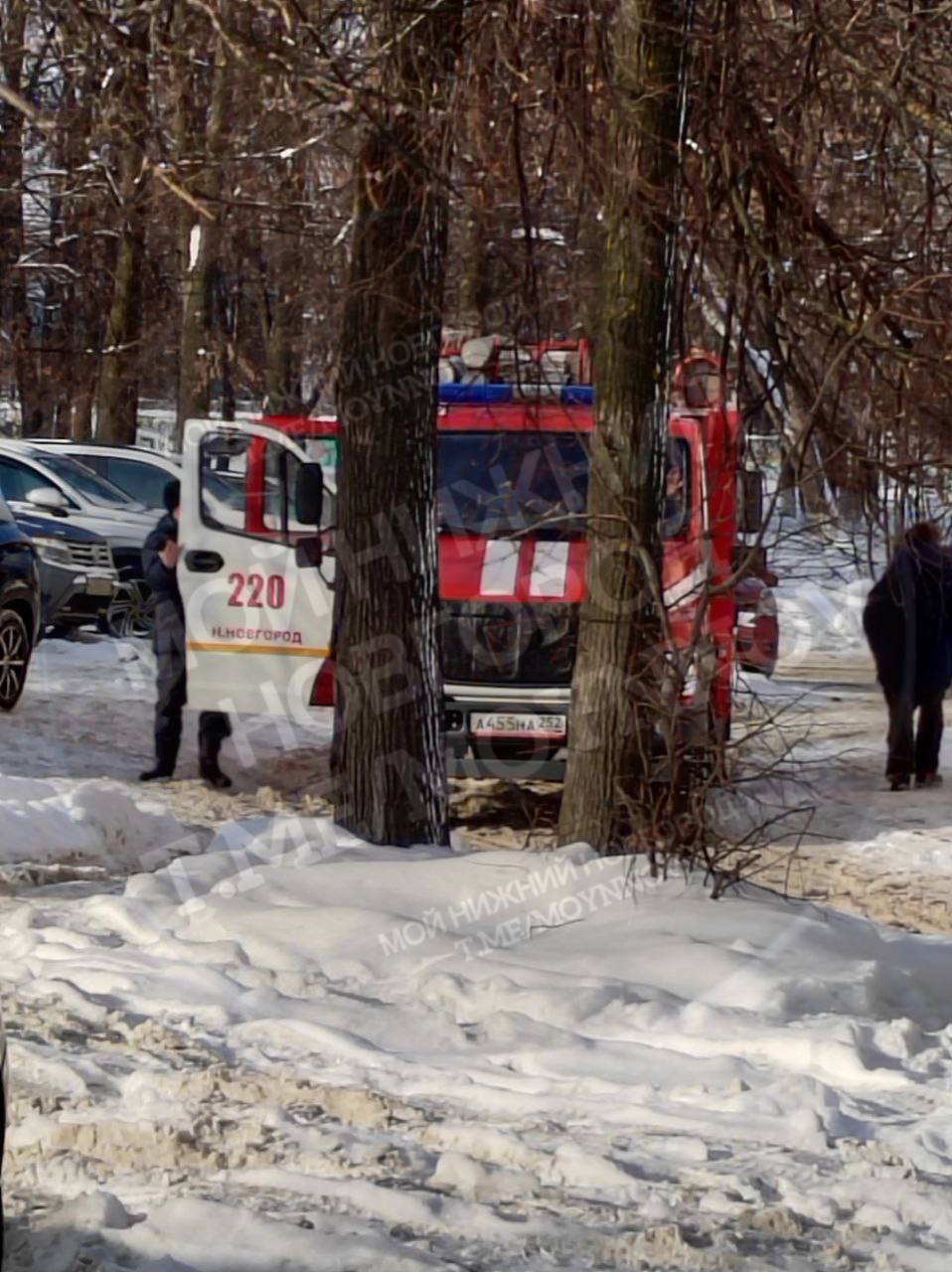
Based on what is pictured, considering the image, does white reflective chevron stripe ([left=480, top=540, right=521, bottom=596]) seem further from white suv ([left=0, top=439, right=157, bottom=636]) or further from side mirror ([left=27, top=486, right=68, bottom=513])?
white suv ([left=0, top=439, right=157, bottom=636])

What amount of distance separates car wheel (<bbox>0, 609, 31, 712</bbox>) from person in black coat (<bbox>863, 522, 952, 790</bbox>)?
19.1 ft

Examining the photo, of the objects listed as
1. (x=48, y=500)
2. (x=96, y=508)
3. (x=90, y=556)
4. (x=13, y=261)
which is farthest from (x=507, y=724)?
(x=13, y=261)

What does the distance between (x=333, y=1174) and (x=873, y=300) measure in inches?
195

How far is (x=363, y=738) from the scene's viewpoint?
9.16 m

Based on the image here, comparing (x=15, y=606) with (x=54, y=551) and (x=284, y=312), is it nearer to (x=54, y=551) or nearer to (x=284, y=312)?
(x=54, y=551)

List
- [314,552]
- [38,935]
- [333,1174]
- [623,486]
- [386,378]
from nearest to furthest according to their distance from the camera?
[333,1174], [38,935], [623,486], [386,378], [314,552]

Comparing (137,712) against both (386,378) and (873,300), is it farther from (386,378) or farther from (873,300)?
(873,300)

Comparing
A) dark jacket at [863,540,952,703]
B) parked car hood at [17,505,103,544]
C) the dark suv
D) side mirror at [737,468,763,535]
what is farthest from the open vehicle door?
parked car hood at [17,505,103,544]

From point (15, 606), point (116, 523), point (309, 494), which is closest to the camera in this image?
point (309, 494)

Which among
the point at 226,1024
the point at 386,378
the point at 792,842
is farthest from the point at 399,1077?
the point at 792,842

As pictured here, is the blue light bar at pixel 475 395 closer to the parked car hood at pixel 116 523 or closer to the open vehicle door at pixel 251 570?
the open vehicle door at pixel 251 570

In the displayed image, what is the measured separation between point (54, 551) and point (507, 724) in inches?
325

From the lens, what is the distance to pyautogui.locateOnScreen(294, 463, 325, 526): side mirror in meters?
11.5

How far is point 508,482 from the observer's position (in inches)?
459
